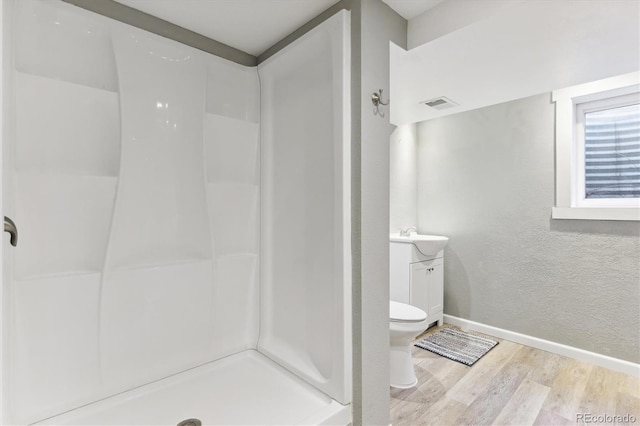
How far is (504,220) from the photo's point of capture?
2941 millimetres

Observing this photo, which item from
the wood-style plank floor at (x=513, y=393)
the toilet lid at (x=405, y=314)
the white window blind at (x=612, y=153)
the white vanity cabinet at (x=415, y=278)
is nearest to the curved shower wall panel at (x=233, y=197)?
the toilet lid at (x=405, y=314)

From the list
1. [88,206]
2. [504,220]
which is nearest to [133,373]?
[88,206]

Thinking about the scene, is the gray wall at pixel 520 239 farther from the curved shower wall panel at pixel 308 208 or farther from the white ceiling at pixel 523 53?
the curved shower wall panel at pixel 308 208

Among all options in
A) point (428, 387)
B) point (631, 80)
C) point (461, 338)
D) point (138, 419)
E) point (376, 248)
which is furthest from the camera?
point (461, 338)

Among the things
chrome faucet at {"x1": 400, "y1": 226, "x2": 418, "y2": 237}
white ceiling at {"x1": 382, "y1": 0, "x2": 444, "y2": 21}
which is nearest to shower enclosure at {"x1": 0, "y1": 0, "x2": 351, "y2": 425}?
white ceiling at {"x1": 382, "y1": 0, "x2": 444, "y2": 21}

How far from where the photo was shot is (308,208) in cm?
166

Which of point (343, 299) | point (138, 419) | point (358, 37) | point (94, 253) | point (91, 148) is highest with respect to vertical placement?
point (358, 37)

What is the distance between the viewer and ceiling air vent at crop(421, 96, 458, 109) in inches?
93.0

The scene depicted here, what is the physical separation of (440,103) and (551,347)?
224 cm

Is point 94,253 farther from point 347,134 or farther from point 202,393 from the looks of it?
point 347,134

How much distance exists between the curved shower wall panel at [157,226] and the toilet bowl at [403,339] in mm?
1157

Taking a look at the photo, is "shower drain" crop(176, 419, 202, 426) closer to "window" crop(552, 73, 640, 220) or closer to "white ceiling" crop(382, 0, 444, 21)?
"white ceiling" crop(382, 0, 444, 21)

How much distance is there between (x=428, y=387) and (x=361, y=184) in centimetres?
160

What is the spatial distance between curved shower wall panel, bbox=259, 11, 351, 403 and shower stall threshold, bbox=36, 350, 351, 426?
86mm
